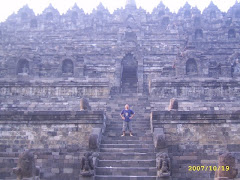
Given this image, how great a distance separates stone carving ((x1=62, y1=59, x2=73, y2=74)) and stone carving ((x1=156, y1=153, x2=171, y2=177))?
52.9 ft

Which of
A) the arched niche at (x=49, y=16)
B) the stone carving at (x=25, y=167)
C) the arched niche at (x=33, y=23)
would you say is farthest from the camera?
the arched niche at (x=49, y=16)

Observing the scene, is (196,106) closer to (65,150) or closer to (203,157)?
(203,157)

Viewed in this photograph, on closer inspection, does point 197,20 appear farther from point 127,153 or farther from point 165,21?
point 127,153

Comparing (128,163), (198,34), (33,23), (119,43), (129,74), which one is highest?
(33,23)

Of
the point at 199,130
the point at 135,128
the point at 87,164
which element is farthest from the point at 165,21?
the point at 87,164

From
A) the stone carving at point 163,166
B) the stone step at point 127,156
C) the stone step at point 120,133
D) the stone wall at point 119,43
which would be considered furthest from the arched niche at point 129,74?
the stone carving at point 163,166

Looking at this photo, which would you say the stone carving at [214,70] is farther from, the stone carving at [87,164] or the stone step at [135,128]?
the stone carving at [87,164]

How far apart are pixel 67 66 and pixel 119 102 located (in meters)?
8.82

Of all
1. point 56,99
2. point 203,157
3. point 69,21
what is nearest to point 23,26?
point 69,21

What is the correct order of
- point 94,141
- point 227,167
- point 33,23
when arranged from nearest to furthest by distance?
point 227,167 < point 94,141 < point 33,23

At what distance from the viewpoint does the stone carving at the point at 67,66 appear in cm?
2669

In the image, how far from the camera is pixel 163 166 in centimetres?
1186

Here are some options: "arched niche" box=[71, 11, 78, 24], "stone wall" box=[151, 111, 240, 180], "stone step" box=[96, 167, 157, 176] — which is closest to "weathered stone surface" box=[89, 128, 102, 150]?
"stone step" box=[96, 167, 157, 176]

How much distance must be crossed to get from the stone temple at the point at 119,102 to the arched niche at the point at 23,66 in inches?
3.6
